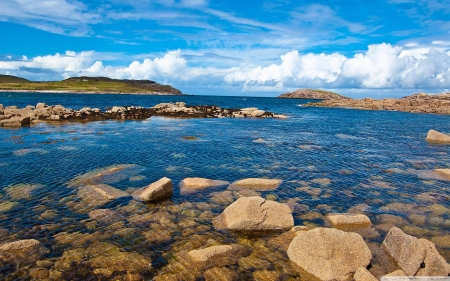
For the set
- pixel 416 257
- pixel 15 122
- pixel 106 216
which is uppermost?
pixel 15 122

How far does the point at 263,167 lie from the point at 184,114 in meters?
53.0

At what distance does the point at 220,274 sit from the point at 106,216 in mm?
7321

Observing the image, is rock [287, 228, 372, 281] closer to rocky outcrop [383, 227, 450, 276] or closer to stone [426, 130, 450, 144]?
rocky outcrop [383, 227, 450, 276]

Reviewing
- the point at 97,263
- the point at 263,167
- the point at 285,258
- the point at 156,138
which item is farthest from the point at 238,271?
the point at 156,138

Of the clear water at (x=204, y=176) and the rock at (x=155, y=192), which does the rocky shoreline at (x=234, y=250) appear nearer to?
the clear water at (x=204, y=176)

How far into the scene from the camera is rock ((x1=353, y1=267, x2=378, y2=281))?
10243 millimetres

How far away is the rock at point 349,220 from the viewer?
14962mm

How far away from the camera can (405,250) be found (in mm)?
11422

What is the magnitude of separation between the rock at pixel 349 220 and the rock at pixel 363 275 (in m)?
4.47

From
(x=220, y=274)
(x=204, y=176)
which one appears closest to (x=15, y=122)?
(x=204, y=176)

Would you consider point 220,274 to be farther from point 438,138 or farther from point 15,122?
point 15,122

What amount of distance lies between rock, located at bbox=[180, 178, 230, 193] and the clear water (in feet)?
2.67

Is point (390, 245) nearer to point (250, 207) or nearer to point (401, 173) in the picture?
point (250, 207)

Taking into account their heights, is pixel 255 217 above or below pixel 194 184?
above
